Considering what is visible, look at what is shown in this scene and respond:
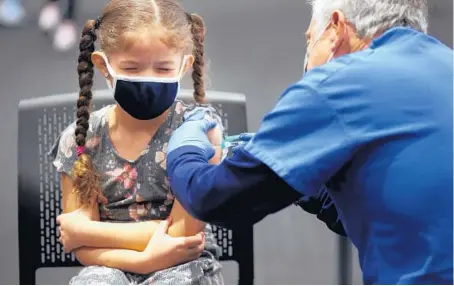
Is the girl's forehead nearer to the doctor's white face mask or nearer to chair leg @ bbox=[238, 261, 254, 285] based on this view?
the doctor's white face mask

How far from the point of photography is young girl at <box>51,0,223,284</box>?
1.50 metres

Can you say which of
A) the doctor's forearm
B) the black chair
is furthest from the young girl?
the doctor's forearm

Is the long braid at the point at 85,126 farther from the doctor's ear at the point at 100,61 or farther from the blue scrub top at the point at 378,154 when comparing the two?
the blue scrub top at the point at 378,154

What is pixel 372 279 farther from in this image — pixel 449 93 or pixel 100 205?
pixel 100 205

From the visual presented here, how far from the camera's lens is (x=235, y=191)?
111cm

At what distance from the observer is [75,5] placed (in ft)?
6.45

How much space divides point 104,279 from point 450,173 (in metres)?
0.81

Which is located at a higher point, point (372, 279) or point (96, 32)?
point (96, 32)

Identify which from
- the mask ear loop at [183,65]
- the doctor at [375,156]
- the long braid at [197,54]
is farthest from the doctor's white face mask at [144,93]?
the doctor at [375,156]

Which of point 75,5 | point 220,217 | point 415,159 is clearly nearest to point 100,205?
point 220,217

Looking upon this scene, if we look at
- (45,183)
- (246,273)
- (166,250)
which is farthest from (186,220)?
(45,183)

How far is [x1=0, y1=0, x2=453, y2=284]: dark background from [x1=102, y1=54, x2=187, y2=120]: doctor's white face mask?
1.63 ft

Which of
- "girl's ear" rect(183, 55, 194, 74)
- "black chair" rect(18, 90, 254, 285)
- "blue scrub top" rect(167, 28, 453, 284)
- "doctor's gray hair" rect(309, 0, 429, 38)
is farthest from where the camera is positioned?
"black chair" rect(18, 90, 254, 285)

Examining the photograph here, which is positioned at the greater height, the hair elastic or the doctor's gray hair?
the doctor's gray hair
